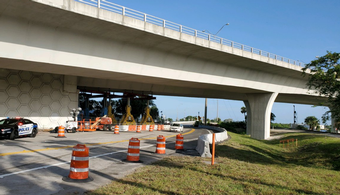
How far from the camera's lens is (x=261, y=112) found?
39969 millimetres

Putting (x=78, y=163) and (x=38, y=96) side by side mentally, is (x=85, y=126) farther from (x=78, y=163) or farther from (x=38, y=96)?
(x=78, y=163)

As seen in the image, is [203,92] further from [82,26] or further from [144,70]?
[82,26]

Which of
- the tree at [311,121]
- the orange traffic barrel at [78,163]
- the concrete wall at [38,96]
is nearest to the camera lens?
the orange traffic barrel at [78,163]

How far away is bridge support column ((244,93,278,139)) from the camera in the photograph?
1537 inches

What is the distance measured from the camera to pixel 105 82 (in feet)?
111

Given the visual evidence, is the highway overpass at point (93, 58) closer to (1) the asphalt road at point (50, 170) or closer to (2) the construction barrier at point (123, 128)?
(2) the construction barrier at point (123, 128)

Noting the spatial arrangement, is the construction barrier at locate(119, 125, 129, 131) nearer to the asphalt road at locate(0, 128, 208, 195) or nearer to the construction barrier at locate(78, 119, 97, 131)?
→ the construction barrier at locate(78, 119, 97, 131)

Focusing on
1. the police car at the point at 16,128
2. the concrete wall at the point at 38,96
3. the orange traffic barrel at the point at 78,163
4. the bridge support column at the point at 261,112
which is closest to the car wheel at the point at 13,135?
the police car at the point at 16,128

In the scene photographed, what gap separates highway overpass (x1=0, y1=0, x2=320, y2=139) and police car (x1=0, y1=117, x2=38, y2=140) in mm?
4009

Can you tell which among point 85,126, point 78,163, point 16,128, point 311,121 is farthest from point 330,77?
point 311,121

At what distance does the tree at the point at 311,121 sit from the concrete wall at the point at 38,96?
84.3 meters

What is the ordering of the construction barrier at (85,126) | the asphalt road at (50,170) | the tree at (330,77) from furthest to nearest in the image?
1. the construction barrier at (85,126)
2. the tree at (330,77)
3. the asphalt road at (50,170)

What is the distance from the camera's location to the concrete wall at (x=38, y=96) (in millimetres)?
25531

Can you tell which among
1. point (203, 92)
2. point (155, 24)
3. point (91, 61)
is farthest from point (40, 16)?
point (203, 92)
